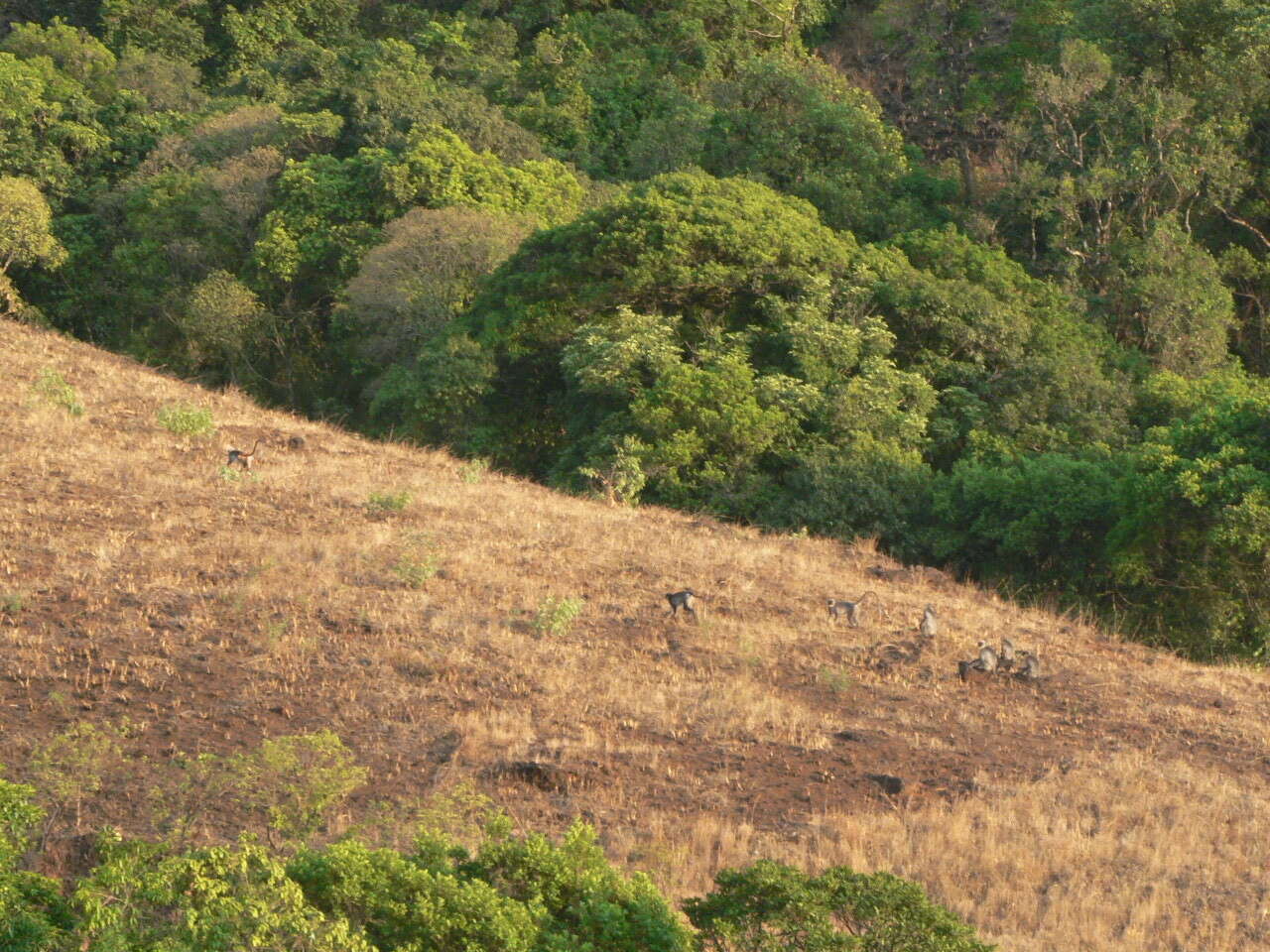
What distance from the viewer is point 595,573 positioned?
1523 cm

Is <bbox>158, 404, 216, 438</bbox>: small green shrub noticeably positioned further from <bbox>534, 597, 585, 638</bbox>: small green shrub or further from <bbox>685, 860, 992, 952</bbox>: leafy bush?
<bbox>685, 860, 992, 952</bbox>: leafy bush

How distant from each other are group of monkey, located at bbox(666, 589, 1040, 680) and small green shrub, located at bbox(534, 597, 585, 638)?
3.13ft

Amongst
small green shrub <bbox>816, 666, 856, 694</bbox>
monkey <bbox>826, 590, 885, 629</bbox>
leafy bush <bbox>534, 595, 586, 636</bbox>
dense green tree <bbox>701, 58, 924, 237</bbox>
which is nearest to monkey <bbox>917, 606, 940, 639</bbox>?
monkey <bbox>826, 590, 885, 629</bbox>

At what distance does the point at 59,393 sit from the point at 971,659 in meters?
11.5

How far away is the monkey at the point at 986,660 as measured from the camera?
43.9 feet

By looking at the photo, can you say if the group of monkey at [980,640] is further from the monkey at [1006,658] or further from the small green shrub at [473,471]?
the small green shrub at [473,471]

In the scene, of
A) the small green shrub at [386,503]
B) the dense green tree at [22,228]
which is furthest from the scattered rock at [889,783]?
the dense green tree at [22,228]

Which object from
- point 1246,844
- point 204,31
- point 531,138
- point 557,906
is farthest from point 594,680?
point 204,31

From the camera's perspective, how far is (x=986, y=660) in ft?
44.0

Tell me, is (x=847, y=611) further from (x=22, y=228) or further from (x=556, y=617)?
(x=22, y=228)

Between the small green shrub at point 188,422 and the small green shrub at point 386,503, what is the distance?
3001 mm

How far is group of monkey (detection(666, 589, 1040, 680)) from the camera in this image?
→ 1341 cm

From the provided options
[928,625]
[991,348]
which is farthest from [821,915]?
[991,348]

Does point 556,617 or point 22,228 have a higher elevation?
point 556,617
